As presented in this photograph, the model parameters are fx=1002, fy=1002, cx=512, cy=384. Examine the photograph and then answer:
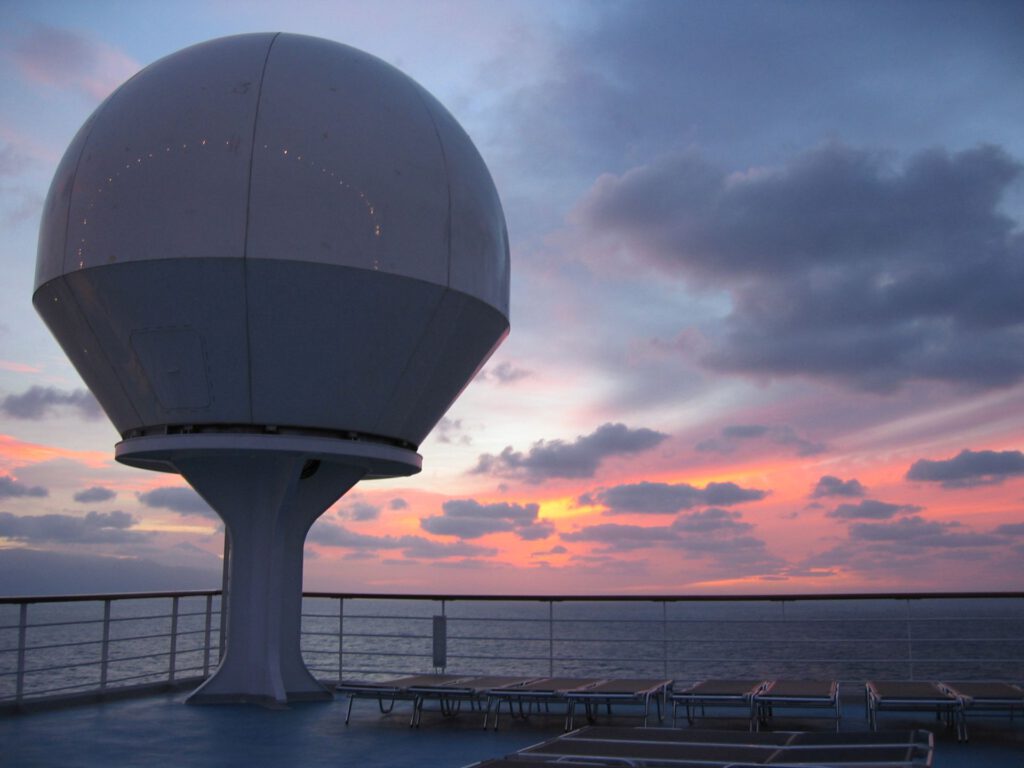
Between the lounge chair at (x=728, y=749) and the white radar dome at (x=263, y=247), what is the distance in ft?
18.8

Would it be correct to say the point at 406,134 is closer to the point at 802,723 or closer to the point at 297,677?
the point at 297,677

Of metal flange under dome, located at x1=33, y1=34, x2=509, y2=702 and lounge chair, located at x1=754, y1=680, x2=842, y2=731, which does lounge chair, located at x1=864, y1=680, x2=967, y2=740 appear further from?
metal flange under dome, located at x1=33, y1=34, x2=509, y2=702

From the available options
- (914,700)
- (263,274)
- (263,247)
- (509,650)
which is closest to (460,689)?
(914,700)

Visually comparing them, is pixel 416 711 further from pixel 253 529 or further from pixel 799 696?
pixel 799 696

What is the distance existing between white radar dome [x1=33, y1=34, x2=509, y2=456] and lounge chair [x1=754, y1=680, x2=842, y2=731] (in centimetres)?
403

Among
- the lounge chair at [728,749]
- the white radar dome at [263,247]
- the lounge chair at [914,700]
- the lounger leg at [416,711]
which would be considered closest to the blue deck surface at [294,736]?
the lounger leg at [416,711]

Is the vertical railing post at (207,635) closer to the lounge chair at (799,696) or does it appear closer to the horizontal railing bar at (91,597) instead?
the horizontal railing bar at (91,597)

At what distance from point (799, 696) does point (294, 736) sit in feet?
12.6

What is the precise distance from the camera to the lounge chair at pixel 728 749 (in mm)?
2766

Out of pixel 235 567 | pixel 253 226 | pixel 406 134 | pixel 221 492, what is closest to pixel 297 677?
pixel 235 567

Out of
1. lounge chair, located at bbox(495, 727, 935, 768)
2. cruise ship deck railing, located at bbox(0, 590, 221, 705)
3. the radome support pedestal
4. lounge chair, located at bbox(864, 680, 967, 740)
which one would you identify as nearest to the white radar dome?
the radome support pedestal

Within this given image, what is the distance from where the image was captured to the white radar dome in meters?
8.26

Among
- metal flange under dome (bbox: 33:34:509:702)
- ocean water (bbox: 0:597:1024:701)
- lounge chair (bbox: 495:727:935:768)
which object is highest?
metal flange under dome (bbox: 33:34:509:702)

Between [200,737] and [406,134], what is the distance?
17.3 ft
